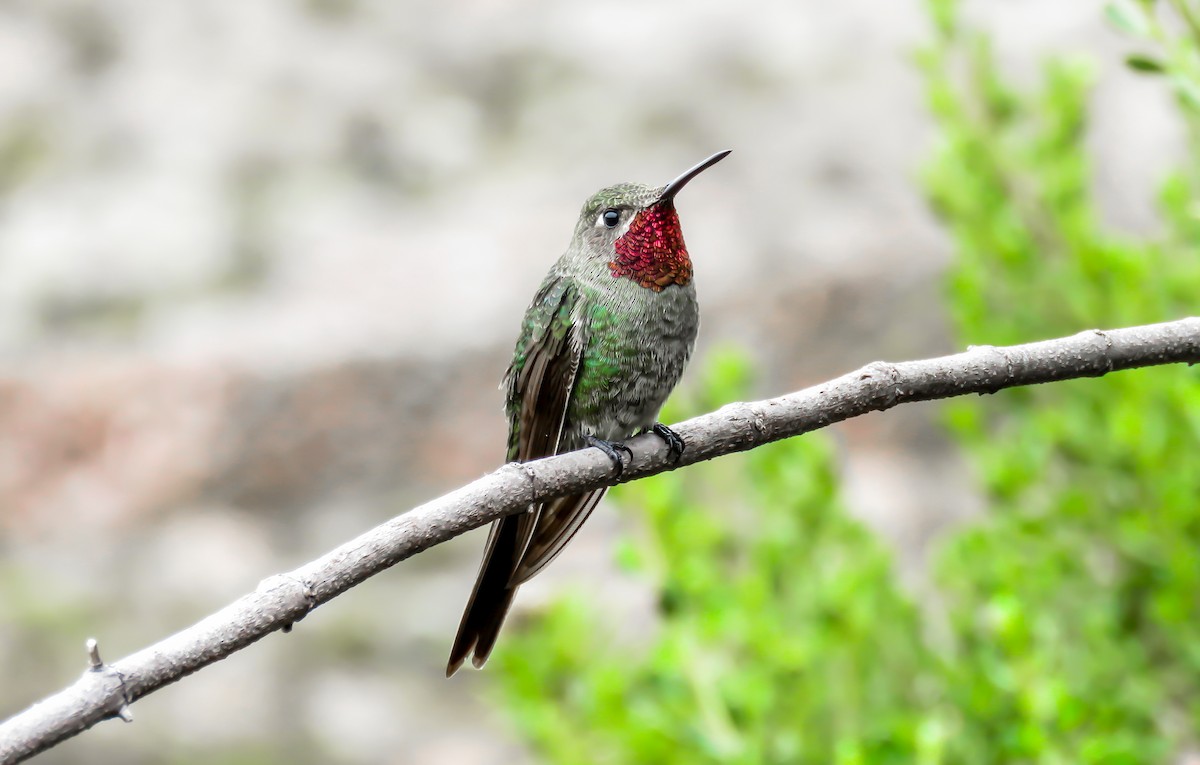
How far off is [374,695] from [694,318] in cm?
272

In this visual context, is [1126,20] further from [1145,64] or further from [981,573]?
[981,573]

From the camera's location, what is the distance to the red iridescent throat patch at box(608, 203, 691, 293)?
217 centimetres

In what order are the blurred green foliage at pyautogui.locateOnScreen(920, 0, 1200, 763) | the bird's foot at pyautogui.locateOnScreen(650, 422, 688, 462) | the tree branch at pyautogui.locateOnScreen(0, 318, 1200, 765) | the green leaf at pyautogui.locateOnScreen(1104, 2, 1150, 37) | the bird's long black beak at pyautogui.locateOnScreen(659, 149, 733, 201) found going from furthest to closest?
the blurred green foliage at pyautogui.locateOnScreen(920, 0, 1200, 763), the bird's long black beak at pyautogui.locateOnScreen(659, 149, 733, 201), the green leaf at pyautogui.locateOnScreen(1104, 2, 1150, 37), the bird's foot at pyautogui.locateOnScreen(650, 422, 688, 462), the tree branch at pyautogui.locateOnScreen(0, 318, 1200, 765)

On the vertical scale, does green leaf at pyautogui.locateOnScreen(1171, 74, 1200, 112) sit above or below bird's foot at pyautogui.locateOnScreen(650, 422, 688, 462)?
above

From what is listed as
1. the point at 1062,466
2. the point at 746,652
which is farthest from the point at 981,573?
the point at 746,652

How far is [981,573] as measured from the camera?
2.47 m

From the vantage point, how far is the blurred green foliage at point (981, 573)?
2150 mm

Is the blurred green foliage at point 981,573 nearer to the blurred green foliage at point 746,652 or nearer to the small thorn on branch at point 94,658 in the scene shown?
the blurred green foliage at point 746,652

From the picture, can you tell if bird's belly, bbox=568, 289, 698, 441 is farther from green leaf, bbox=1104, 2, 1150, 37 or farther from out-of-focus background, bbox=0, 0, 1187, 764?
out-of-focus background, bbox=0, 0, 1187, 764

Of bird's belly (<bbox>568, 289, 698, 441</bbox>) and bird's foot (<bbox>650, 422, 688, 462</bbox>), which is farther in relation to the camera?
bird's belly (<bbox>568, 289, 698, 441</bbox>)

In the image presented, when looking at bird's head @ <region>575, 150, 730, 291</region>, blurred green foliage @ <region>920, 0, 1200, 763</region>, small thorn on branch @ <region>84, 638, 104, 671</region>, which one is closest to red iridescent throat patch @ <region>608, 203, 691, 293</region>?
bird's head @ <region>575, 150, 730, 291</region>

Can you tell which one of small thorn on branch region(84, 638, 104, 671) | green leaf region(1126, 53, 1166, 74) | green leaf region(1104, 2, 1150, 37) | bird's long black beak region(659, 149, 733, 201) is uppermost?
bird's long black beak region(659, 149, 733, 201)

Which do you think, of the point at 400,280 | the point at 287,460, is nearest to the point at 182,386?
the point at 287,460

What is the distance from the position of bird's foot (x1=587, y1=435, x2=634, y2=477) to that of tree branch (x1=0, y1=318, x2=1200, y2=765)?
0.02 m
